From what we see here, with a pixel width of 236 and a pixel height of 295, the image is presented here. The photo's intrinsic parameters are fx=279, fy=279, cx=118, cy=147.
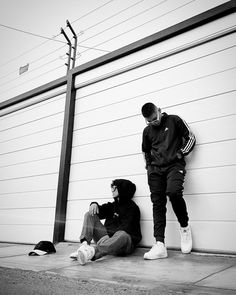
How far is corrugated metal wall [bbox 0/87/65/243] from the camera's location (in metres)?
4.43

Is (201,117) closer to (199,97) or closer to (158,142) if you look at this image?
(199,97)

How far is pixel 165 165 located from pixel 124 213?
0.73 meters

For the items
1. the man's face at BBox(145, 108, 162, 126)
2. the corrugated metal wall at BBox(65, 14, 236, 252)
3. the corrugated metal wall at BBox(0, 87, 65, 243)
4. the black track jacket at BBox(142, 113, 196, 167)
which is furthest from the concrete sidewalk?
the corrugated metal wall at BBox(0, 87, 65, 243)

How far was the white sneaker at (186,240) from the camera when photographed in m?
2.82

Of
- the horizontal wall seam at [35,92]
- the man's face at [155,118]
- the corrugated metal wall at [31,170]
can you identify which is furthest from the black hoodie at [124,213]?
the horizontal wall seam at [35,92]

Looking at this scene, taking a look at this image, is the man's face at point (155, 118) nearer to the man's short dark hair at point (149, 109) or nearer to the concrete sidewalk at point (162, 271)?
the man's short dark hair at point (149, 109)

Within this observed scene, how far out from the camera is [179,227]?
3.03m

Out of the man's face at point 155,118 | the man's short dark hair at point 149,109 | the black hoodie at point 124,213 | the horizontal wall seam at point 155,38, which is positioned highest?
the horizontal wall seam at point 155,38

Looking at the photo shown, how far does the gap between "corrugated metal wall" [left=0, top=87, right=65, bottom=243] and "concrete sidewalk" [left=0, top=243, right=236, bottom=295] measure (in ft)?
5.06

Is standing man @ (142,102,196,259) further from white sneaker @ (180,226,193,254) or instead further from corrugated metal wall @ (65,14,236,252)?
corrugated metal wall @ (65,14,236,252)

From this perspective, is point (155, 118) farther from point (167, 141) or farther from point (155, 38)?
point (155, 38)

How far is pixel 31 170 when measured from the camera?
4.79 meters

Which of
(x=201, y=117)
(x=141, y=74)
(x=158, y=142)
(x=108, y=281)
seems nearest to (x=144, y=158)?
(x=158, y=142)

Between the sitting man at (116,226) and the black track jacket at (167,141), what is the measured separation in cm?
48
